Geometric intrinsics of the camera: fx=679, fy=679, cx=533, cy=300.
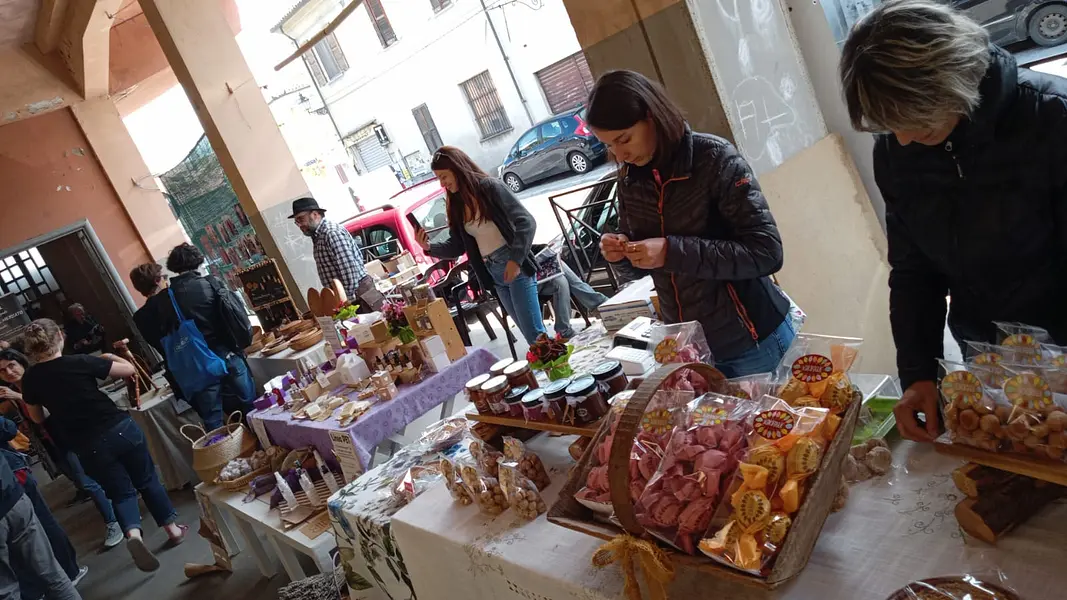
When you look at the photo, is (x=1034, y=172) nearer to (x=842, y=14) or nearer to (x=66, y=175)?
(x=842, y=14)

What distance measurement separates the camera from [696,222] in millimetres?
1921

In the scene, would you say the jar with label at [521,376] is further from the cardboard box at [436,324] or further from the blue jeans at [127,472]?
the blue jeans at [127,472]

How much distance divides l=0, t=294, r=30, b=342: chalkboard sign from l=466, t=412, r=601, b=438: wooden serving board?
899cm

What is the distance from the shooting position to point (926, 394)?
1244 mm

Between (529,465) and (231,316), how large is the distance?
3.75m

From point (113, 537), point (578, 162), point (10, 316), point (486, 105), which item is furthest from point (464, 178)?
point (486, 105)

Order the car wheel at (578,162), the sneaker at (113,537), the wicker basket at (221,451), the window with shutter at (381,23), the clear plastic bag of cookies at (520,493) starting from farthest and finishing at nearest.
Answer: the window with shutter at (381,23) < the car wheel at (578,162) < the sneaker at (113,537) < the wicker basket at (221,451) < the clear plastic bag of cookies at (520,493)

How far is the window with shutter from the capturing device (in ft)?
58.2

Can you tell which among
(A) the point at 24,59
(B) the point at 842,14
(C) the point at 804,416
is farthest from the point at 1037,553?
(A) the point at 24,59

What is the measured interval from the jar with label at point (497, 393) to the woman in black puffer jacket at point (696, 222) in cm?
48

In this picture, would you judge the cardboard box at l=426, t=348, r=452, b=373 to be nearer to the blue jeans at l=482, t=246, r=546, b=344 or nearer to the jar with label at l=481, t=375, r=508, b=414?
the blue jeans at l=482, t=246, r=546, b=344

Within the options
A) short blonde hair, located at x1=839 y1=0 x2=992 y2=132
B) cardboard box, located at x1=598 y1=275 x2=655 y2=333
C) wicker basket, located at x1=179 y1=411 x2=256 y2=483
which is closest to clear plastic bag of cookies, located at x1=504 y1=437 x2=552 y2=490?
cardboard box, located at x1=598 y1=275 x2=655 y2=333

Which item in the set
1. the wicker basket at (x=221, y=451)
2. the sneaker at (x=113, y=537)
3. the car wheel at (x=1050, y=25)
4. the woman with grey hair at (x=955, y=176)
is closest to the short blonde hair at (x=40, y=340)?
the wicker basket at (x=221, y=451)

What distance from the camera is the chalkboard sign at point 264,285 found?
218 inches
